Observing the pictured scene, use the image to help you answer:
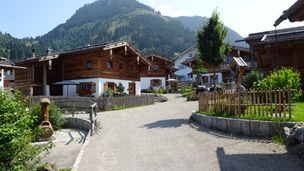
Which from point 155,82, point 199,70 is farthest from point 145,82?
point 199,70

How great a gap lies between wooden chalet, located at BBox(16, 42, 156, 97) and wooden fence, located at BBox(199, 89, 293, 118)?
60.1ft

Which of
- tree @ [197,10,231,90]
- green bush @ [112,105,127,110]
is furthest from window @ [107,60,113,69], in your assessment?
tree @ [197,10,231,90]

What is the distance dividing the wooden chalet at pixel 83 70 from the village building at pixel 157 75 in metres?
16.7

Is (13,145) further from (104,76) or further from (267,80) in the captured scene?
(104,76)

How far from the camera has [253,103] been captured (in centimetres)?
1226

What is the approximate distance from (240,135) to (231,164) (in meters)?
3.76

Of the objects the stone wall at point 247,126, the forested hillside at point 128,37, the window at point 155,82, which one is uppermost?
the forested hillside at point 128,37

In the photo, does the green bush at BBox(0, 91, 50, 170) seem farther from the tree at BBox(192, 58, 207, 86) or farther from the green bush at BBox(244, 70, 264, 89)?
the tree at BBox(192, 58, 207, 86)

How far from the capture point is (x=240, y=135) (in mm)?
11414

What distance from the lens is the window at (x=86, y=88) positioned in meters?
32.0

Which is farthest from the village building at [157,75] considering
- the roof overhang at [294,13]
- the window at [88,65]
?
the roof overhang at [294,13]

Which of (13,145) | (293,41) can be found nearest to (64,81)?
(293,41)

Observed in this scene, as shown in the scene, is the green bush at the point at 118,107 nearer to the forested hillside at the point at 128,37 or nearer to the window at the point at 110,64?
the window at the point at 110,64

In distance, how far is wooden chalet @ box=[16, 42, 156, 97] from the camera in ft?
105
